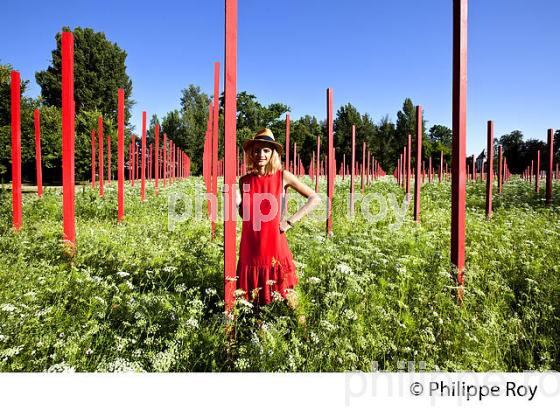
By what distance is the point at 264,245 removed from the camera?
259 centimetres

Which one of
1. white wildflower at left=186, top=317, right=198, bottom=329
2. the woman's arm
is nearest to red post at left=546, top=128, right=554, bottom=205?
the woman's arm

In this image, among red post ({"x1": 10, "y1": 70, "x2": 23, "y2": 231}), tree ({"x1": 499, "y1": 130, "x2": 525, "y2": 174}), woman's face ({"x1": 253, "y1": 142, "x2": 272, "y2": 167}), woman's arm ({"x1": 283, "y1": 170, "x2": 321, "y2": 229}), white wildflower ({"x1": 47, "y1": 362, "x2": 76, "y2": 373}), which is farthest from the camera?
tree ({"x1": 499, "y1": 130, "x2": 525, "y2": 174})

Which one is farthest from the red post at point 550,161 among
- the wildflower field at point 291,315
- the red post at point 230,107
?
the red post at point 230,107

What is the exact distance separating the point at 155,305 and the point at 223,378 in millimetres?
825

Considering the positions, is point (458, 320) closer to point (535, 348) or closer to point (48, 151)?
point (535, 348)

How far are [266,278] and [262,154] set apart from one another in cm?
90

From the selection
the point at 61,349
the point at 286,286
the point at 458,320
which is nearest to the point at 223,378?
the point at 286,286

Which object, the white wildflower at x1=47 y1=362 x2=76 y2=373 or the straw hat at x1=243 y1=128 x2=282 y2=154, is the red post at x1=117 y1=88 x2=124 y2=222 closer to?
the straw hat at x1=243 y1=128 x2=282 y2=154

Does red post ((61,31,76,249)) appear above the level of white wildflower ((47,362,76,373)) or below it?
above

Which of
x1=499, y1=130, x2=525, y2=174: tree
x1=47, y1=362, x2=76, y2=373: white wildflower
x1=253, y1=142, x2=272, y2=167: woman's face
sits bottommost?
x1=47, y1=362, x2=76, y2=373: white wildflower

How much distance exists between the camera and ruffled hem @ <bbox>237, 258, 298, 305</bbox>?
2.61 m

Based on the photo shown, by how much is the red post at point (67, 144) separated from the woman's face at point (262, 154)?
1808mm

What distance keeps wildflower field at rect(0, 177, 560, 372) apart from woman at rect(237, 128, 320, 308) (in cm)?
18

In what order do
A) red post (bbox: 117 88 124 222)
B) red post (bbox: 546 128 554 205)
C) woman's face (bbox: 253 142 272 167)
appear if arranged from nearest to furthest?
woman's face (bbox: 253 142 272 167) → red post (bbox: 117 88 124 222) → red post (bbox: 546 128 554 205)
